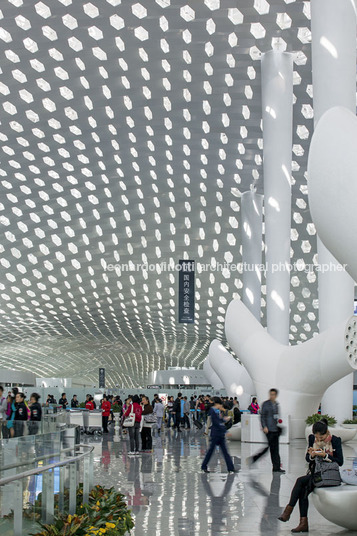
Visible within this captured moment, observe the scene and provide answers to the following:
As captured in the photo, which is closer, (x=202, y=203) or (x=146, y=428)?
(x=146, y=428)

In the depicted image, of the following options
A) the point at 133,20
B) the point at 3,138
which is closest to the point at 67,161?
the point at 3,138

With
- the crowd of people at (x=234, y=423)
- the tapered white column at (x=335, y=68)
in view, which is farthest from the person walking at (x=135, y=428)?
the tapered white column at (x=335, y=68)

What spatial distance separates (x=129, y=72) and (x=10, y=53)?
16.7ft

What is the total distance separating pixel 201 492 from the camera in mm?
11031

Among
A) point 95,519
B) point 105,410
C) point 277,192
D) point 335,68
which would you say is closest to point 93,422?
point 105,410

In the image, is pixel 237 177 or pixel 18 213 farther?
pixel 18 213

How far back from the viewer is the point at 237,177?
43250 millimetres

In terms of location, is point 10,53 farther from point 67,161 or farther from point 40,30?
point 67,161

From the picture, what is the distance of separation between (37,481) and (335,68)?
62.2 feet

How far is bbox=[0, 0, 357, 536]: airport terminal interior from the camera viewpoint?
759cm

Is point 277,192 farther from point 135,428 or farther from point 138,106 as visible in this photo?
point 135,428

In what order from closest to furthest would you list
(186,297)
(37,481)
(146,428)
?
1. (37,481)
2. (146,428)
3. (186,297)

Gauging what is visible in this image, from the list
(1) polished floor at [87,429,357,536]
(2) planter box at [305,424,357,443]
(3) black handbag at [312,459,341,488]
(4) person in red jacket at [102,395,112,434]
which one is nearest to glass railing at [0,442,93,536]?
(1) polished floor at [87,429,357,536]

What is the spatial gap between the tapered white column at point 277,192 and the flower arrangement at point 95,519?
2380 cm
